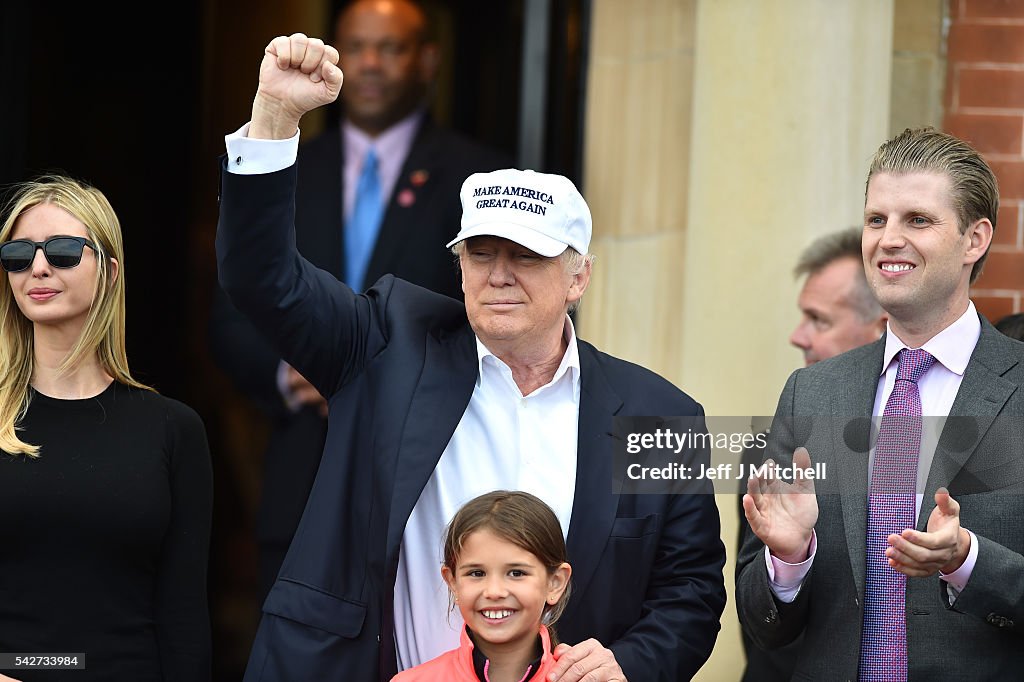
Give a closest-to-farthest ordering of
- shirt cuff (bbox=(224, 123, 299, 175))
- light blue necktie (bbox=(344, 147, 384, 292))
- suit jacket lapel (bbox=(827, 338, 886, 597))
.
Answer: shirt cuff (bbox=(224, 123, 299, 175)) → suit jacket lapel (bbox=(827, 338, 886, 597)) → light blue necktie (bbox=(344, 147, 384, 292))

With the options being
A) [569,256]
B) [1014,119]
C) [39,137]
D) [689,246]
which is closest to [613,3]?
[689,246]

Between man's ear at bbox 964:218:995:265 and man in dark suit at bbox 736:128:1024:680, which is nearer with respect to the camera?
man in dark suit at bbox 736:128:1024:680

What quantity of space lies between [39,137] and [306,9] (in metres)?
2.11

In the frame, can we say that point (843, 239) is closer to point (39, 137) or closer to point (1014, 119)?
point (1014, 119)

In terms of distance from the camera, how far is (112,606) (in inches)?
125

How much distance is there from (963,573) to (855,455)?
380 mm

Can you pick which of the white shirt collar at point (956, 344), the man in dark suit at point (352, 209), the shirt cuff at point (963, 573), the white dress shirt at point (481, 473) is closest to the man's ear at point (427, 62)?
the man in dark suit at point (352, 209)

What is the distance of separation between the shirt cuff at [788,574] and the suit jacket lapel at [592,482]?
35cm

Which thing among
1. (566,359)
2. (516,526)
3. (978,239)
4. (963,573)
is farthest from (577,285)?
(963,573)

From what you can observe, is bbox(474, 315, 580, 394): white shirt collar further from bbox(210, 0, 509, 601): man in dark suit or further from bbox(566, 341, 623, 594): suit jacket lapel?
bbox(210, 0, 509, 601): man in dark suit

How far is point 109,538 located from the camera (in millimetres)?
3182

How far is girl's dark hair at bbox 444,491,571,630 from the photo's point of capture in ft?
9.39

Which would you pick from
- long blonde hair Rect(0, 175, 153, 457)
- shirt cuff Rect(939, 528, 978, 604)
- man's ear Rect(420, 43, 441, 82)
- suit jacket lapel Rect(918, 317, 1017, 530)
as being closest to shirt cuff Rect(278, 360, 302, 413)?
man's ear Rect(420, 43, 441, 82)

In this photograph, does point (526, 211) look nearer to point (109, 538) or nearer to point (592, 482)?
point (592, 482)
